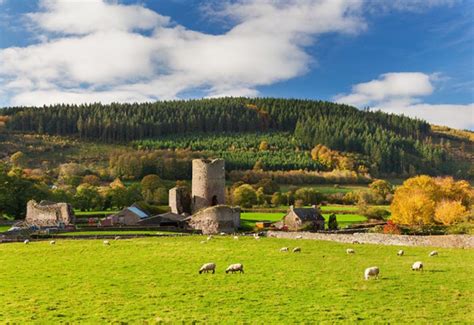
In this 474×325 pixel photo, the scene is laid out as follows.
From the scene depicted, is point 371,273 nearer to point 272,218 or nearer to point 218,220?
point 218,220

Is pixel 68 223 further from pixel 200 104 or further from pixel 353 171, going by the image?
pixel 200 104

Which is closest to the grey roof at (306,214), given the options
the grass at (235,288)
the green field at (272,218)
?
the green field at (272,218)

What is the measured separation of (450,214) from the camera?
160 ft

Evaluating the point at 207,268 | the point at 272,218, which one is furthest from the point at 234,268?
the point at 272,218

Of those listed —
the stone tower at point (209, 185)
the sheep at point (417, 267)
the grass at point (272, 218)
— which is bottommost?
the grass at point (272, 218)

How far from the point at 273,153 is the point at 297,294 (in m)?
121

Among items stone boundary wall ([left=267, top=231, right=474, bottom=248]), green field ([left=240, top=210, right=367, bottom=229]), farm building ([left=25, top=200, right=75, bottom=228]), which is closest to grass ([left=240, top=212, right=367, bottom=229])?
green field ([left=240, top=210, right=367, bottom=229])

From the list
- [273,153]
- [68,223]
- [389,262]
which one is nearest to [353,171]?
[273,153]

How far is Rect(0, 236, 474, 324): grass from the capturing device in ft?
44.2

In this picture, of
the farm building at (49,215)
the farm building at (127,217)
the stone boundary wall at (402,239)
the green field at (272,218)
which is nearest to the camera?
the stone boundary wall at (402,239)

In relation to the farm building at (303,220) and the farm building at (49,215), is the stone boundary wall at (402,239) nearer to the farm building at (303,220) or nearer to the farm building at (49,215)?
the farm building at (303,220)

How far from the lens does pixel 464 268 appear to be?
20812mm

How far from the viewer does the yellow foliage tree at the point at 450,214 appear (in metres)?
48.2

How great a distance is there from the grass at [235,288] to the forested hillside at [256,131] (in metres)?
94.0
